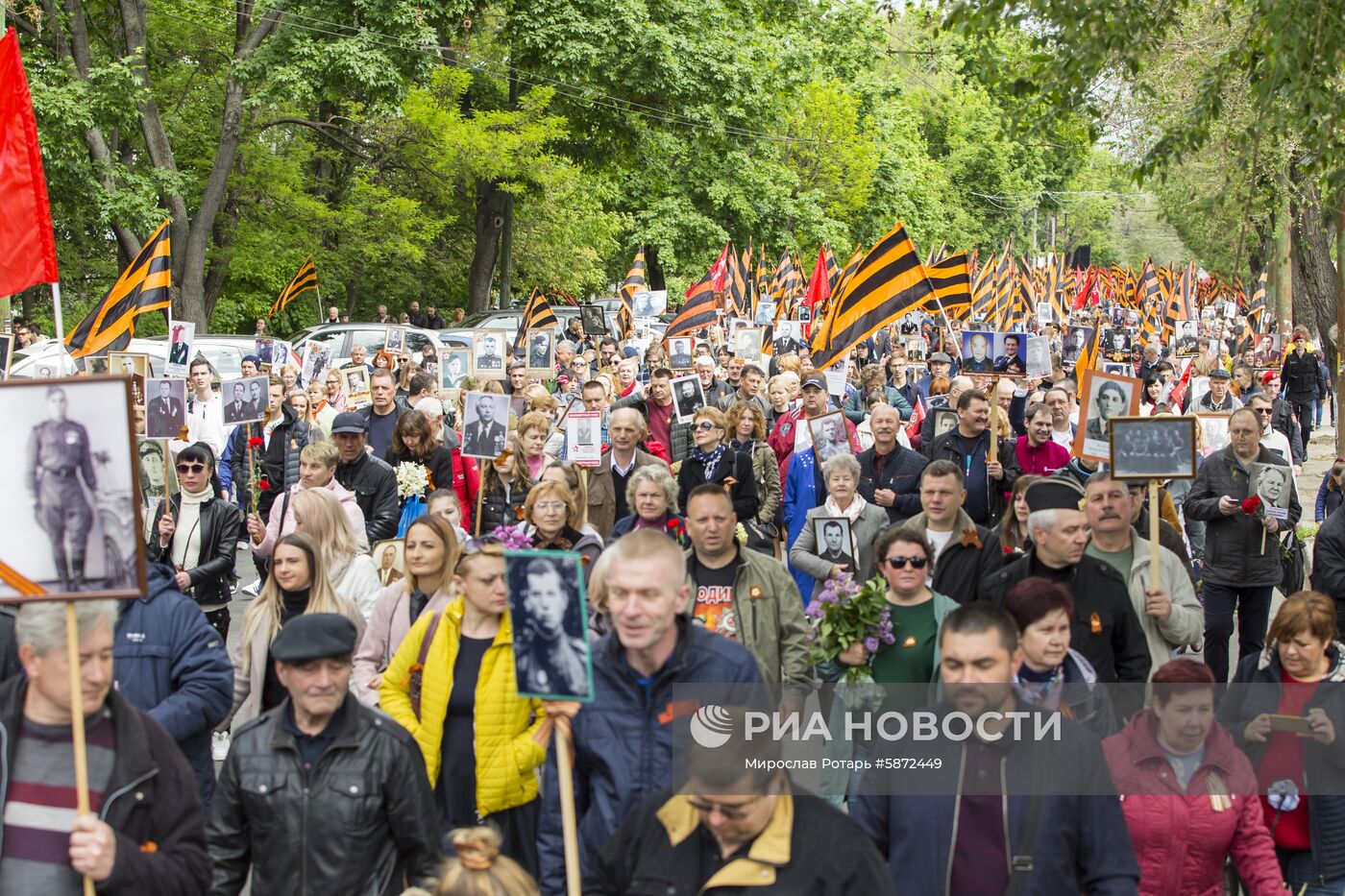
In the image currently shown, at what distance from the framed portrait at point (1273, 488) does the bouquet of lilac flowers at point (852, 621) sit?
4054 millimetres

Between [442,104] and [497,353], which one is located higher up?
[442,104]

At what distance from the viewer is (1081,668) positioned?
5.39 m

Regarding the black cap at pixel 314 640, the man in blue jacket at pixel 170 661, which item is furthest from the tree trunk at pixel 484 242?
the black cap at pixel 314 640

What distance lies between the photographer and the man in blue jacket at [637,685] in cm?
438

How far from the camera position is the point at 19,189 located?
1013 centimetres

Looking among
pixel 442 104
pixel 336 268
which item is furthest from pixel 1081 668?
pixel 336 268

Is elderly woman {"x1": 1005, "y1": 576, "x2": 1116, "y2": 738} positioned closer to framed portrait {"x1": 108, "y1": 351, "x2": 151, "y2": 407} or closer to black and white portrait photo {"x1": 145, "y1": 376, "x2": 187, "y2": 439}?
black and white portrait photo {"x1": 145, "y1": 376, "x2": 187, "y2": 439}

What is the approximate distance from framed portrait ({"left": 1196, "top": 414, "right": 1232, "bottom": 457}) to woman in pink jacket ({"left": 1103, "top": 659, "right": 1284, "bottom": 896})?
709 cm

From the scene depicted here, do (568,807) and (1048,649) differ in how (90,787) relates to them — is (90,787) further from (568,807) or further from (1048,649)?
(1048,649)

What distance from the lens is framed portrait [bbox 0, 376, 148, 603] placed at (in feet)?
13.7

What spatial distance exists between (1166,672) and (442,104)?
3028cm

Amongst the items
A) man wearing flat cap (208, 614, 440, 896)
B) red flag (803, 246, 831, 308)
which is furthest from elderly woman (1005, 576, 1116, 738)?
red flag (803, 246, 831, 308)

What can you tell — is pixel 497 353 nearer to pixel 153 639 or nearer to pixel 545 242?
pixel 153 639

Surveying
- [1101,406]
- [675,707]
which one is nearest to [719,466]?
[1101,406]
